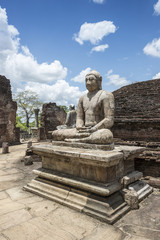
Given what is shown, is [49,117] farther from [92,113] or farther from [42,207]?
[42,207]

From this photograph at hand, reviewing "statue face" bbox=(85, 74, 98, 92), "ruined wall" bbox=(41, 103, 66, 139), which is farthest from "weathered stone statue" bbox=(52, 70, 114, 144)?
"ruined wall" bbox=(41, 103, 66, 139)

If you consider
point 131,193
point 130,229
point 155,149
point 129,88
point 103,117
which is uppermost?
point 129,88

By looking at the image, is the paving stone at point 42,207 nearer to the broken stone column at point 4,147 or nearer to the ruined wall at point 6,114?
the broken stone column at point 4,147

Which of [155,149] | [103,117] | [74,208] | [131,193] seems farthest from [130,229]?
[155,149]

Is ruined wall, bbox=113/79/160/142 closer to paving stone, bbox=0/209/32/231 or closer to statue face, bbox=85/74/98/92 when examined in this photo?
statue face, bbox=85/74/98/92

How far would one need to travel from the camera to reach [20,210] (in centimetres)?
244

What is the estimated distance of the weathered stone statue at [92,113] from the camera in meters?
3.06

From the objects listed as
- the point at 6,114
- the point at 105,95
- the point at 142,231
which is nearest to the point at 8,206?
the point at 142,231

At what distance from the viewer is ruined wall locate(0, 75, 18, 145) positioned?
35.3 feet

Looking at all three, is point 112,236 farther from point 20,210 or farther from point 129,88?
point 129,88

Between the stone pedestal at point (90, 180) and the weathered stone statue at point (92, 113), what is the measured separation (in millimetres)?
197

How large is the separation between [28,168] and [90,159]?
318 cm

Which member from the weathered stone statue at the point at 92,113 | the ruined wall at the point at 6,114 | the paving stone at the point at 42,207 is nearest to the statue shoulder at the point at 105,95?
the weathered stone statue at the point at 92,113

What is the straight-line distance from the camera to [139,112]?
6473 millimetres
